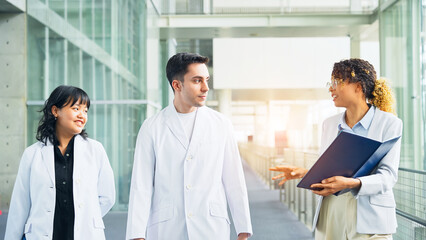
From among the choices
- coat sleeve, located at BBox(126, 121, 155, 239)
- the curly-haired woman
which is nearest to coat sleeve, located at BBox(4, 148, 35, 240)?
coat sleeve, located at BBox(126, 121, 155, 239)

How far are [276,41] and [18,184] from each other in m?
12.6

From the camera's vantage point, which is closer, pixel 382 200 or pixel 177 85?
pixel 382 200

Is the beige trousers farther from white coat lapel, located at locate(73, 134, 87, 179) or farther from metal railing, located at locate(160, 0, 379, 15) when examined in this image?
metal railing, located at locate(160, 0, 379, 15)

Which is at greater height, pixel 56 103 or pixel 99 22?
pixel 99 22

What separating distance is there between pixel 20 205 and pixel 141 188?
71 cm

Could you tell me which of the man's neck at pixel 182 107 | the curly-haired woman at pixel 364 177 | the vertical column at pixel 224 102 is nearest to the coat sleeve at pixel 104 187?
the man's neck at pixel 182 107

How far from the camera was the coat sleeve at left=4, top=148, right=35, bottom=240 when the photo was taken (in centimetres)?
235

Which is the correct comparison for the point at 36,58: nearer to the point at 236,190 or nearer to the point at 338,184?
the point at 236,190

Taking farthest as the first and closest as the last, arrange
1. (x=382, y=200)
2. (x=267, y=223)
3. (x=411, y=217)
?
(x=267, y=223) → (x=411, y=217) → (x=382, y=200)

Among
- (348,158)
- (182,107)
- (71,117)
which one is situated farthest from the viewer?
(71,117)

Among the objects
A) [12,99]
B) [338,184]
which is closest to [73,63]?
[12,99]

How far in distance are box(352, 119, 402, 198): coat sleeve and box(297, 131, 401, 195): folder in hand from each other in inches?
1.6

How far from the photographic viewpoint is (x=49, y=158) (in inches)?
96.5

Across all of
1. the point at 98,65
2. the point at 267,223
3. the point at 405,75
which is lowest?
the point at 267,223
